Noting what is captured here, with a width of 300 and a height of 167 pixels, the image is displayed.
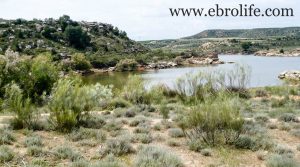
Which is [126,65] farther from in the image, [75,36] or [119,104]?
[119,104]

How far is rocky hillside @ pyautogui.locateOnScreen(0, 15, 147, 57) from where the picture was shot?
89.3m

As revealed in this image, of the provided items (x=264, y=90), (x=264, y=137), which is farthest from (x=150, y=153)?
(x=264, y=90)

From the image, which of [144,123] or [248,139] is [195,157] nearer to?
[248,139]

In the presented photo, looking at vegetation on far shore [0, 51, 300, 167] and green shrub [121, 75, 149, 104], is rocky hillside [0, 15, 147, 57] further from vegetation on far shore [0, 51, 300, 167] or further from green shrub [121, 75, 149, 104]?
vegetation on far shore [0, 51, 300, 167]

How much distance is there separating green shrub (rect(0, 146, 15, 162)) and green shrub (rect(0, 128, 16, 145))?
4.20ft

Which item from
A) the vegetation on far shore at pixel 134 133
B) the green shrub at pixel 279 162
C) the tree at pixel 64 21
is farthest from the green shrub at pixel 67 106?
the tree at pixel 64 21

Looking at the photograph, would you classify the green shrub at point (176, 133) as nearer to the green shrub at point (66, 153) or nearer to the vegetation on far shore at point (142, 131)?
the vegetation on far shore at point (142, 131)

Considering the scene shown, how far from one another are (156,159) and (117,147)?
1.70m

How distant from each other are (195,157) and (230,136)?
6.04ft

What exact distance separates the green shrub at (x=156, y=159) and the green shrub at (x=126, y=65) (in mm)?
79147

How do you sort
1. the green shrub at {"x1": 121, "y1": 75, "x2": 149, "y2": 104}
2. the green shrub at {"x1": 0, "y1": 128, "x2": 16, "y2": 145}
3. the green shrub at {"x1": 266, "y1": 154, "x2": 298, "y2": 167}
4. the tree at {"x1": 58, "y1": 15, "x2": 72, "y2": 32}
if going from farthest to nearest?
the tree at {"x1": 58, "y1": 15, "x2": 72, "y2": 32} → the green shrub at {"x1": 121, "y1": 75, "x2": 149, "y2": 104} → the green shrub at {"x1": 0, "y1": 128, "x2": 16, "y2": 145} → the green shrub at {"x1": 266, "y1": 154, "x2": 298, "y2": 167}

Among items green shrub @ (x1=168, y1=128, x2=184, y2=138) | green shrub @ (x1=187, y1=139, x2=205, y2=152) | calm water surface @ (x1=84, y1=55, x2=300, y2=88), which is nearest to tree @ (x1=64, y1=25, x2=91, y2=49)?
calm water surface @ (x1=84, y1=55, x2=300, y2=88)

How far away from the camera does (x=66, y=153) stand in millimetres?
10984

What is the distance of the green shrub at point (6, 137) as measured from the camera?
12281mm
